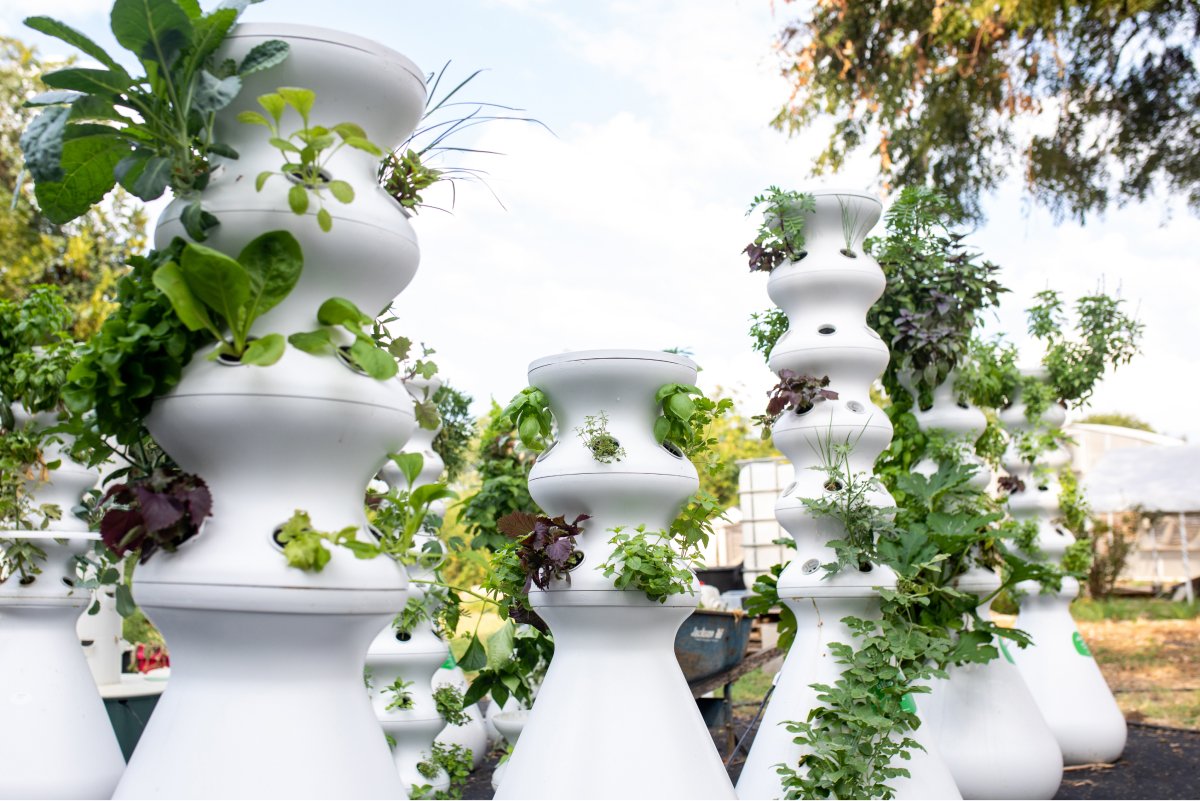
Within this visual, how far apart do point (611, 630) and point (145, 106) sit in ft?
6.05

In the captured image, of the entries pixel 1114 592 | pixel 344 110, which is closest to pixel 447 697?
→ pixel 344 110

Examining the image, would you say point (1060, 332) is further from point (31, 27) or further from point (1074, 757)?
point (31, 27)

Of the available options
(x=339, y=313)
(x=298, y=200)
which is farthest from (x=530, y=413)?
(x=298, y=200)

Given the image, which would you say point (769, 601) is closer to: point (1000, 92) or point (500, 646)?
point (500, 646)

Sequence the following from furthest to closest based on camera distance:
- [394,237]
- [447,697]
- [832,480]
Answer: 1. [447,697]
2. [832,480]
3. [394,237]

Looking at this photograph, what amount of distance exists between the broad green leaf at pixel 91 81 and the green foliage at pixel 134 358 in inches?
12.7

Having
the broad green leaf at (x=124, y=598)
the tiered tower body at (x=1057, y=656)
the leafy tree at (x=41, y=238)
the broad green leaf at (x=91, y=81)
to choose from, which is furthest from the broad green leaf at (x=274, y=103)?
the leafy tree at (x=41, y=238)

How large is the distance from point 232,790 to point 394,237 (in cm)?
109

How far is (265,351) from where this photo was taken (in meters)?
1.81

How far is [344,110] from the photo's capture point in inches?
82.8

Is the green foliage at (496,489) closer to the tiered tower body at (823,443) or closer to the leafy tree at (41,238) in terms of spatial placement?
the tiered tower body at (823,443)

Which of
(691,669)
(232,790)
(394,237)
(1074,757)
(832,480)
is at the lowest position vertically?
(1074,757)

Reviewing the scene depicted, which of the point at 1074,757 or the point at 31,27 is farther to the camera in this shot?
the point at 1074,757

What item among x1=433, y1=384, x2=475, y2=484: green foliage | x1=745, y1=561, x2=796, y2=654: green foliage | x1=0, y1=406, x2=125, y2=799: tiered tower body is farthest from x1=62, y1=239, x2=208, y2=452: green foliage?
x1=433, y1=384, x2=475, y2=484: green foliage
